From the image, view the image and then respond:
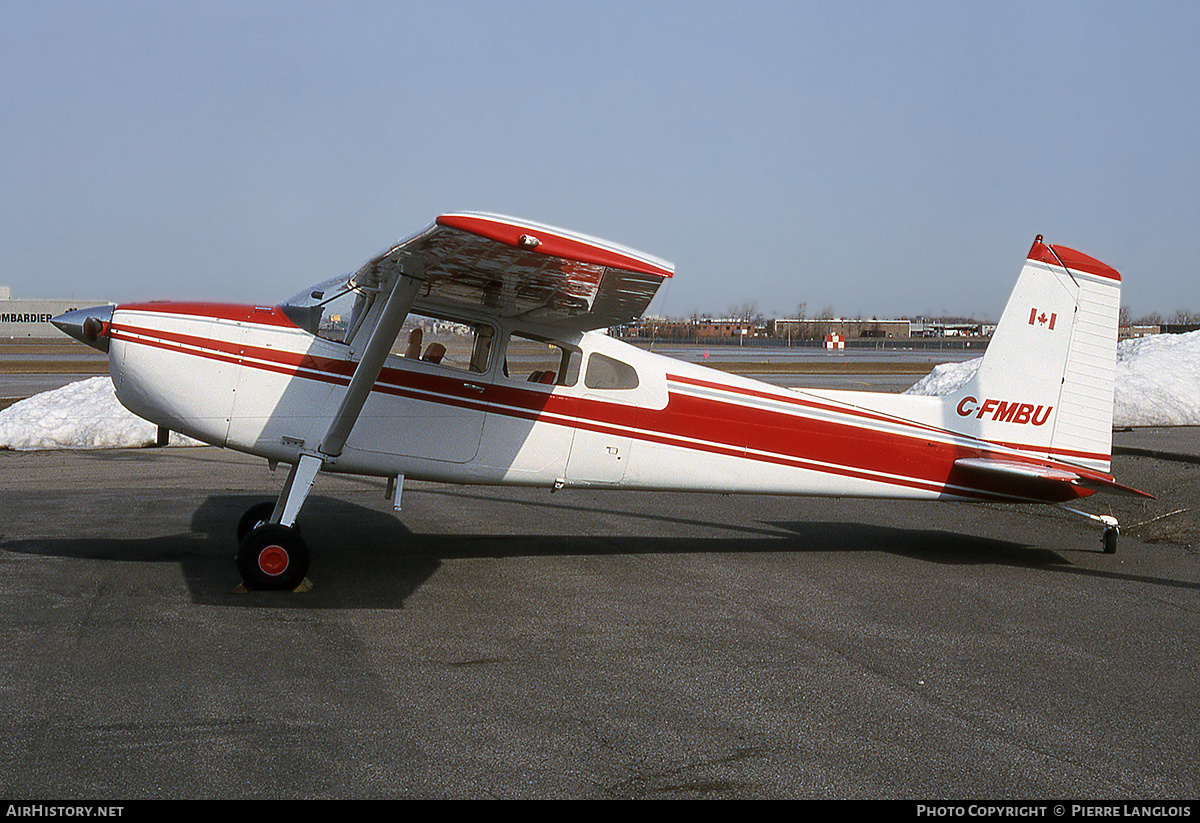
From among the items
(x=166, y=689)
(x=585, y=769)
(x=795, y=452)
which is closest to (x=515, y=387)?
(x=795, y=452)

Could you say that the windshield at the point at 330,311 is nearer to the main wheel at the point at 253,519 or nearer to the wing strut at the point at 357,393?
the wing strut at the point at 357,393

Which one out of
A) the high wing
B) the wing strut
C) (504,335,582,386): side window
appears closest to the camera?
the high wing

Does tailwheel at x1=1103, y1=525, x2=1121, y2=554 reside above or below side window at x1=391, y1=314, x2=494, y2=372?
below

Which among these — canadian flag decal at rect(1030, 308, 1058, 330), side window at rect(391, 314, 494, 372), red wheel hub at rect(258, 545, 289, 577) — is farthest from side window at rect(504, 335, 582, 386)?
canadian flag decal at rect(1030, 308, 1058, 330)

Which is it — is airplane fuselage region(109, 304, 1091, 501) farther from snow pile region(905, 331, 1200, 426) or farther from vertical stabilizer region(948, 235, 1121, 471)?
snow pile region(905, 331, 1200, 426)

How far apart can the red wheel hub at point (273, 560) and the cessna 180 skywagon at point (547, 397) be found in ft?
0.05

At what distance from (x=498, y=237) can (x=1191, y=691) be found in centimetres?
445

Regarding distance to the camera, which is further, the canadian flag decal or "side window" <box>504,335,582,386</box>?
the canadian flag decal

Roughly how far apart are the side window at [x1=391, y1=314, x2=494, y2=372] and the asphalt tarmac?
1682 mm

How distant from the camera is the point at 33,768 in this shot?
375 cm

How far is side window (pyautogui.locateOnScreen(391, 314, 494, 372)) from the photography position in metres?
7.46

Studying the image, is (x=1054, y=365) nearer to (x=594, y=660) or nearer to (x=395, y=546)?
(x=594, y=660)

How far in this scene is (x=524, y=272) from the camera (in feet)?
20.7
